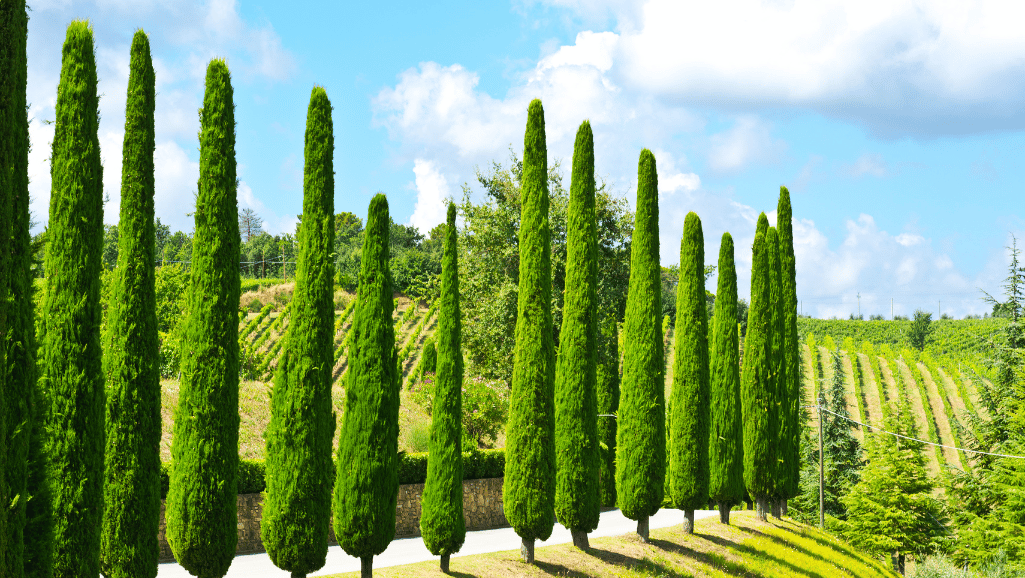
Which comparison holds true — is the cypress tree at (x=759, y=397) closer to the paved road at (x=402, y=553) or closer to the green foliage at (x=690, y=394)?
the paved road at (x=402, y=553)

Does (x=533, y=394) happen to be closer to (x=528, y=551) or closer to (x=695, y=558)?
(x=528, y=551)

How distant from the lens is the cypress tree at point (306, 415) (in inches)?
420

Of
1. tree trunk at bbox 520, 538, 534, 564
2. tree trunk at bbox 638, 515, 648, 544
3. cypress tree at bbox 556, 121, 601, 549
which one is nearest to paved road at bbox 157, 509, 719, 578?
tree trunk at bbox 520, 538, 534, 564

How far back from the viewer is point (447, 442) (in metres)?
13.8

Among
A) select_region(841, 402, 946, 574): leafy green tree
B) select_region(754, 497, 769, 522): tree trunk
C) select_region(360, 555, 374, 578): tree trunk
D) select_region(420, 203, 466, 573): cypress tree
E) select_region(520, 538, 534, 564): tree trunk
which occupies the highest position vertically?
select_region(420, 203, 466, 573): cypress tree

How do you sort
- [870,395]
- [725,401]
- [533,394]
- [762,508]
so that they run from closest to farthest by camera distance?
[533,394] → [725,401] → [762,508] → [870,395]


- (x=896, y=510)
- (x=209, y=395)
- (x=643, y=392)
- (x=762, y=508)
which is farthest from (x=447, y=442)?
(x=896, y=510)

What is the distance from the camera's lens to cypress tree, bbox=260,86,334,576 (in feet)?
35.0

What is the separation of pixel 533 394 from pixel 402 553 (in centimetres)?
476

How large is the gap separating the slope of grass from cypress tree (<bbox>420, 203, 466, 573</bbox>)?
0.70m

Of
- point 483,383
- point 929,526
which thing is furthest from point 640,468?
point 929,526

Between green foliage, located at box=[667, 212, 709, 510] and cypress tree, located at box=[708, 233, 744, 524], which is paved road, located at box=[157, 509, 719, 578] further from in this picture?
green foliage, located at box=[667, 212, 709, 510]

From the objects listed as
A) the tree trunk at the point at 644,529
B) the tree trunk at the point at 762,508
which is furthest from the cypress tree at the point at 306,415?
the tree trunk at the point at 762,508

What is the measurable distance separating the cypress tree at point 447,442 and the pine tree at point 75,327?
6.23 meters
